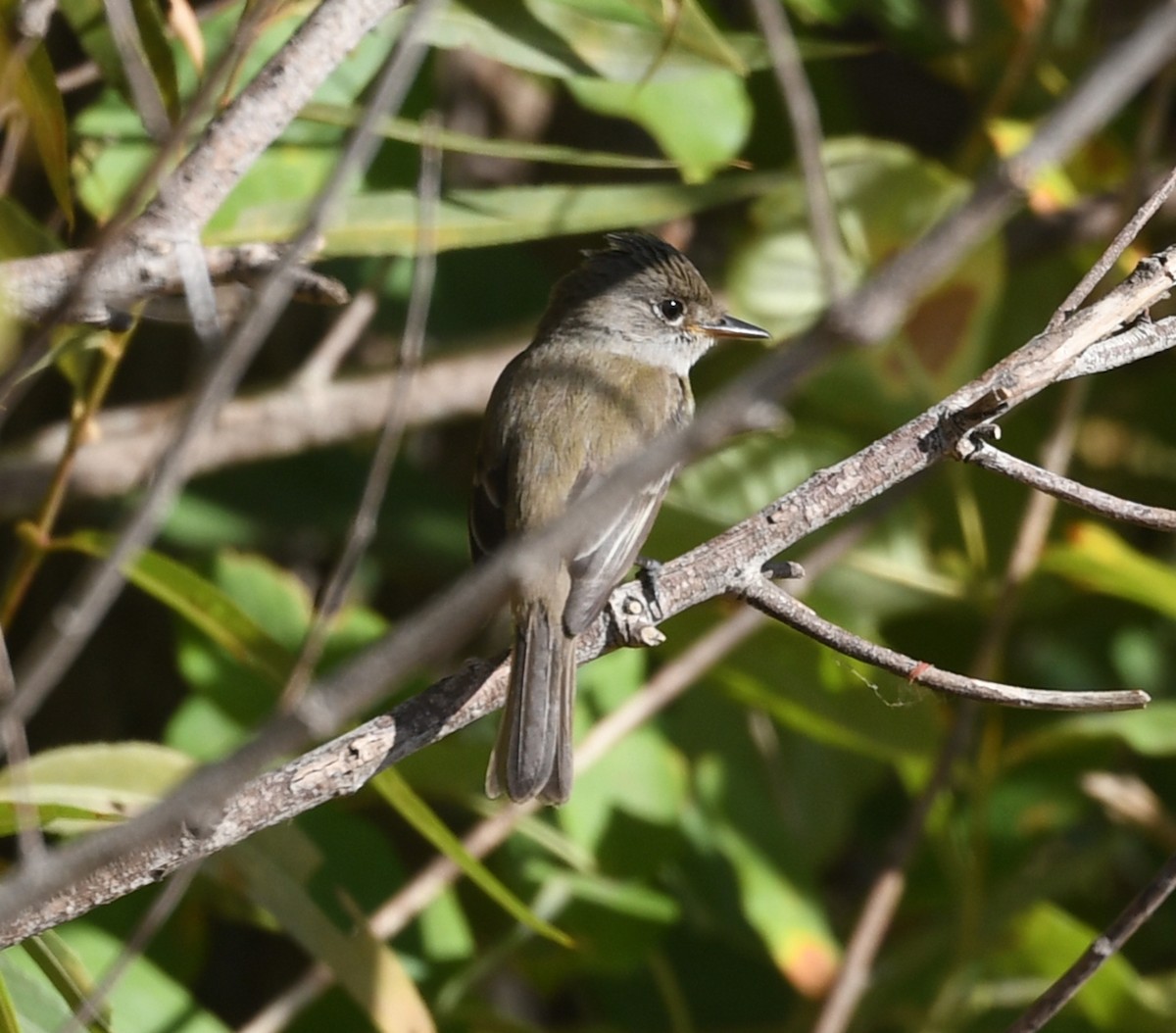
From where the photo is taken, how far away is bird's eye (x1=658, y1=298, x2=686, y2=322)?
12.5ft

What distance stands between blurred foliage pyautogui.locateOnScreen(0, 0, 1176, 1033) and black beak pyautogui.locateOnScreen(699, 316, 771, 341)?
12cm

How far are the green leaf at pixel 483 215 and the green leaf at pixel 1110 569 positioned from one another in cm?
108

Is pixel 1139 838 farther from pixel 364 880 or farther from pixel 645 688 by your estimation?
pixel 364 880

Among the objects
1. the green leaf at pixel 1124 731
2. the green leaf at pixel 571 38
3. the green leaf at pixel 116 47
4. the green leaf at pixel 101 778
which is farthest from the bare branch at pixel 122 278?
the green leaf at pixel 1124 731

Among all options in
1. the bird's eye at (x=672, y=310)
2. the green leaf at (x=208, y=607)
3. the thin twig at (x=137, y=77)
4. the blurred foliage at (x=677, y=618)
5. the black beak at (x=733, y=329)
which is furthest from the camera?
the bird's eye at (x=672, y=310)

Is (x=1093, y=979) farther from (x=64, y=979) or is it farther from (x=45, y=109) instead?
(x=45, y=109)

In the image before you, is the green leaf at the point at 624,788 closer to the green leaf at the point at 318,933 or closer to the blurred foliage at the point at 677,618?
the blurred foliage at the point at 677,618

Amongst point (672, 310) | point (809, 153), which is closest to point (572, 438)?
point (672, 310)

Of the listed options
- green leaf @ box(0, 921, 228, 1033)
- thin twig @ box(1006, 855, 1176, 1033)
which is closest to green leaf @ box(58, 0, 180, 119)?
green leaf @ box(0, 921, 228, 1033)

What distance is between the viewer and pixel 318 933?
242cm

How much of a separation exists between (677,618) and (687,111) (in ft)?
3.43

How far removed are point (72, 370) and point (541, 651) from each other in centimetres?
88

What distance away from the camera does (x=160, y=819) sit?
1.05m

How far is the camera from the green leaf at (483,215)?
2691 millimetres
